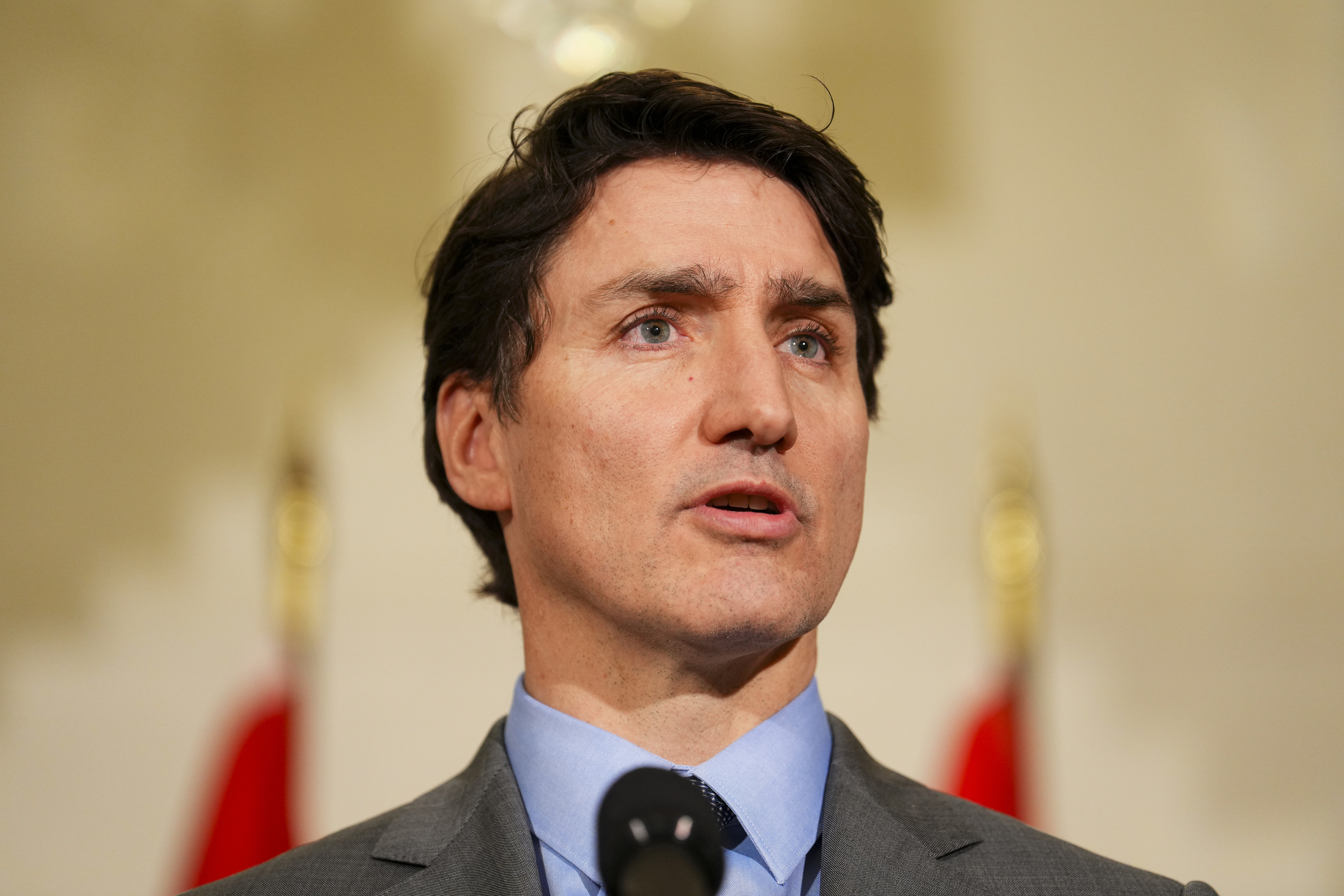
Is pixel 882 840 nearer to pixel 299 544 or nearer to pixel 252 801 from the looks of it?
pixel 252 801

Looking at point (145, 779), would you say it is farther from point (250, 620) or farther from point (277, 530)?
point (277, 530)

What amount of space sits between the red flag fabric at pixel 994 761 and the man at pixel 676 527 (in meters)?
2.27

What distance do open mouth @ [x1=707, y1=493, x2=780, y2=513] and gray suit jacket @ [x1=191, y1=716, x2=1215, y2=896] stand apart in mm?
412

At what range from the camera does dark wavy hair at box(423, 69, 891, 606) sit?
2037 mm

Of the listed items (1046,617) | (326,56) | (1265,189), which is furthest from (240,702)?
(1265,189)

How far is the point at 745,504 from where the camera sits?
1.76m

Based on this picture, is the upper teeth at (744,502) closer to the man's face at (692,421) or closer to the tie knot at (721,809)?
the man's face at (692,421)

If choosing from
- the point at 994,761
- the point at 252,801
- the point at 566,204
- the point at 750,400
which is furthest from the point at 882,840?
the point at 252,801

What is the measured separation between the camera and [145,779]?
4.65 m

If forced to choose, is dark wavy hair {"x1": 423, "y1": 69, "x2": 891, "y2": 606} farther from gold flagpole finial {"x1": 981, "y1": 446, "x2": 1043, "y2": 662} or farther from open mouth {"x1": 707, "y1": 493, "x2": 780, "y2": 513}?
gold flagpole finial {"x1": 981, "y1": 446, "x2": 1043, "y2": 662}

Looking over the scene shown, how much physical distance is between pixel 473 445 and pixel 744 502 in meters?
0.60

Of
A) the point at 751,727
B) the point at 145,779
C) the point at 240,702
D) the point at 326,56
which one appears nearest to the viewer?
the point at 751,727

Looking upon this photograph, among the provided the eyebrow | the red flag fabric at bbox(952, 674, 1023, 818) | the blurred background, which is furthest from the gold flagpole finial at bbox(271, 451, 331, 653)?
the eyebrow

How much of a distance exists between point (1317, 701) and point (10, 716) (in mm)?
5180
